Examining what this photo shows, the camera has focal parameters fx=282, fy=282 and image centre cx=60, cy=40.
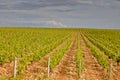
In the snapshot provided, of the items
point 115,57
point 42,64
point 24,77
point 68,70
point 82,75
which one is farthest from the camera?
point 115,57

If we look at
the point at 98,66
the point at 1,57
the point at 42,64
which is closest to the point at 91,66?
the point at 98,66

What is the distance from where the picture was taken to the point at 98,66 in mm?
19922

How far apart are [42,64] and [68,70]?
2.52 m

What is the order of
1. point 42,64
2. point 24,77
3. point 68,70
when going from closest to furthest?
point 24,77 < point 68,70 < point 42,64

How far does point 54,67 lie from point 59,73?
1.58 metres

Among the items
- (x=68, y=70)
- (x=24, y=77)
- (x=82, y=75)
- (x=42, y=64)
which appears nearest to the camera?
(x=24, y=77)

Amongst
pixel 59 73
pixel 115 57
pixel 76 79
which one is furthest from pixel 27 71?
pixel 115 57

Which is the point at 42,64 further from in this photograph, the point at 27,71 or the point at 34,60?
the point at 27,71

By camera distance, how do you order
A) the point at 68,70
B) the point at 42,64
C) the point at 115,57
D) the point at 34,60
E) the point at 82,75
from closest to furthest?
the point at 82,75 < the point at 68,70 < the point at 42,64 < the point at 34,60 < the point at 115,57

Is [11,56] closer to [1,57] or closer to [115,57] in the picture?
[1,57]

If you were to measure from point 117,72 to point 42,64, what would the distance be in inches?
200

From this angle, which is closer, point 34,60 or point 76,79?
point 76,79

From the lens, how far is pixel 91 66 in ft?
65.3

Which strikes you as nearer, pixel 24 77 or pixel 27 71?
pixel 24 77
